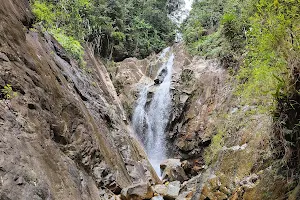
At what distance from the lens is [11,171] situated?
3.91m

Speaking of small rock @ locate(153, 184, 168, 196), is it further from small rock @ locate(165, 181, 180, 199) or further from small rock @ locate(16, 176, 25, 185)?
small rock @ locate(16, 176, 25, 185)

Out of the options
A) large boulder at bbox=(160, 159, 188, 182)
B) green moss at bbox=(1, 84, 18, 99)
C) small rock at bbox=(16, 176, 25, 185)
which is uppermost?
green moss at bbox=(1, 84, 18, 99)

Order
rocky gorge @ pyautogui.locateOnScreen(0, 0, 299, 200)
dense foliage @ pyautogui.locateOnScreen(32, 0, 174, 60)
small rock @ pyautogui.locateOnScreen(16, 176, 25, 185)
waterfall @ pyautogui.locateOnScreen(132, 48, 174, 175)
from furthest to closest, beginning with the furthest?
waterfall @ pyautogui.locateOnScreen(132, 48, 174, 175), dense foliage @ pyautogui.locateOnScreen(32, 0, 174, 60), rocky gorge @ pyautogui.locateOnScreen(0, 0, 299, 200), small rock @ pyautogui.locateOnScreen(16, 176, 25, 185)

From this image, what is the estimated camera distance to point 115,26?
20.6 meters

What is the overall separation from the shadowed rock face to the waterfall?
652cm

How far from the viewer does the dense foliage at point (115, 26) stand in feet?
49.2

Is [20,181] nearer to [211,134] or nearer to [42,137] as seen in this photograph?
[42,137]

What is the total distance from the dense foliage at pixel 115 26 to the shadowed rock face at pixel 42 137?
5.94 metres

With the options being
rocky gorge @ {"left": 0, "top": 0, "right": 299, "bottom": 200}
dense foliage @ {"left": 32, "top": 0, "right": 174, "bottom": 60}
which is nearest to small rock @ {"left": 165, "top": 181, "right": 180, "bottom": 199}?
rocky gorge @ {"left": 0, "top": 0, "right": 299, "bottom": 200}

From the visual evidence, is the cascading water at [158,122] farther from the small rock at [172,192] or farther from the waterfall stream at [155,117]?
the small rock at [172,192]

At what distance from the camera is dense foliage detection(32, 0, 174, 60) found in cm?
1499

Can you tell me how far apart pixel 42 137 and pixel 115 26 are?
16.6 m

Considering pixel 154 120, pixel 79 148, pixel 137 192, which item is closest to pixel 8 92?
pixel 79 148

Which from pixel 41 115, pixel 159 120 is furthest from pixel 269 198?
pixel 159 120
